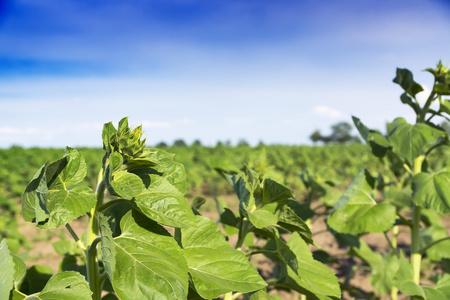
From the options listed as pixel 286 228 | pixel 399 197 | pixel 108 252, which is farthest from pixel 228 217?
pixel 399 197

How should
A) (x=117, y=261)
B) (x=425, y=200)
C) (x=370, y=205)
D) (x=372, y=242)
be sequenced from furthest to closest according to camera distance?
1. (x=372, y=242)
2. (x=370, y=205)
3. (x=425, y=200)
4. (x=117, y=261)

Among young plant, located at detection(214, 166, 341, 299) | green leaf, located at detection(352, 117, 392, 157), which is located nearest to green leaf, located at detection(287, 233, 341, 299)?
young plant, located at detection(214, 166, 341, 299)

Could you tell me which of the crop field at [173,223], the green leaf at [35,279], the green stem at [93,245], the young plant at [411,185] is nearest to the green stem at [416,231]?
the young plant at [411,185]

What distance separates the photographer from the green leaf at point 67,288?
0.94 metres

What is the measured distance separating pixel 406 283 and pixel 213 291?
154 centimetres

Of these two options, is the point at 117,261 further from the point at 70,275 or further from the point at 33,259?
the point at 33,259

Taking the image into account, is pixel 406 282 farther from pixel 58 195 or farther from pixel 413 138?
pixel 58 195

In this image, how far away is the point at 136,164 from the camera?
106cm

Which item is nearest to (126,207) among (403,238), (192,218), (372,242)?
(192,218)

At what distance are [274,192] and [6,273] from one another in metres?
0.81

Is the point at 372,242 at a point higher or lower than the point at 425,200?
lower

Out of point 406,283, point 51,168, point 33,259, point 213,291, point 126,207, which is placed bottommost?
point 33,259

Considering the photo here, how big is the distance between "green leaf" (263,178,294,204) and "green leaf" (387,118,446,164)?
0.93m

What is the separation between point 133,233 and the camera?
1.03 m
